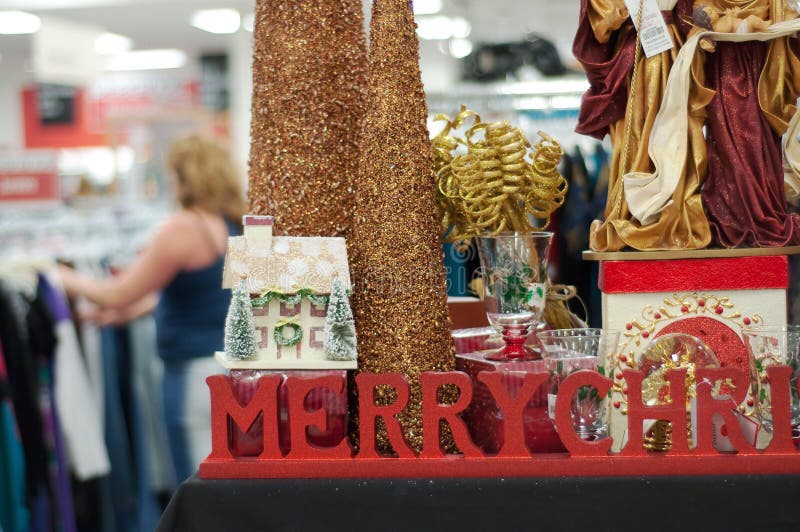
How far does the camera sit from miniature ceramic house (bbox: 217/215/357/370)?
3.43 feet

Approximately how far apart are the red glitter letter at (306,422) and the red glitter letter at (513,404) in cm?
18

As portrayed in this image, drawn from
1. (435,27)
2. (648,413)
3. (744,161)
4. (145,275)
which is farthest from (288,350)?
(435,27)

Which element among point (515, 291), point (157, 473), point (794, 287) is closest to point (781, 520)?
point (515, 291)

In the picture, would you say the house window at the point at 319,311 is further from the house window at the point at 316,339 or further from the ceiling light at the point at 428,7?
the ceiling light at the point at 428,7

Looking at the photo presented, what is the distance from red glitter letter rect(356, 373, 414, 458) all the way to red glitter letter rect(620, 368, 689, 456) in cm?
26

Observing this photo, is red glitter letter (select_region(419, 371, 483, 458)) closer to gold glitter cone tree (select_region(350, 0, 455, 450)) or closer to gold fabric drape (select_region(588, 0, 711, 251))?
gold glitter cone tree (select_region(350, 0, 455, 450))

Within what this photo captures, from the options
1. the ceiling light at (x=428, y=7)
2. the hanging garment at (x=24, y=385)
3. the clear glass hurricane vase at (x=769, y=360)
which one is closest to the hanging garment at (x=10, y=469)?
the hanging garment at (x=24, y=385)

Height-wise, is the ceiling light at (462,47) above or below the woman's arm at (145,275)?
above

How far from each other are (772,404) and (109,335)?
2.29m

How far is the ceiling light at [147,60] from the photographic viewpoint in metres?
9.09

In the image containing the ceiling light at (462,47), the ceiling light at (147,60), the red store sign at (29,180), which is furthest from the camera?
the ceiling light at (147,60)

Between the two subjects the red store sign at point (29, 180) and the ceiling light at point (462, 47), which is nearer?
the ceiling light at point (462, 47)

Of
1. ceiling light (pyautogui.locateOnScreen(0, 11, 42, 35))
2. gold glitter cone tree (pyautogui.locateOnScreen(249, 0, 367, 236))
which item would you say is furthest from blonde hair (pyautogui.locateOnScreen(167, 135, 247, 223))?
ceiling light (pyautogui.locateOnScreen(0, 11, 42, 35))

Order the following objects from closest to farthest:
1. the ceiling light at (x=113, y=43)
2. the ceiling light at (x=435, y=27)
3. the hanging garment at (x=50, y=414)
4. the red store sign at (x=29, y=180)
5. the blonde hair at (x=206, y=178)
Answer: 1. the hanging garment at (x=50, y=414)
2. the blonde hair at (x=206, y=178)
3. the red store sign at (x=29, y=180)
4. the ceiling light at (x=435, y=27)
5. the ceiling light at (x=113, y=43)
